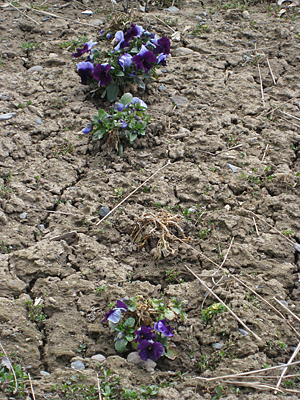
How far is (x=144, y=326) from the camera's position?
2.17 m

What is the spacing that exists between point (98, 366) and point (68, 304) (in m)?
0.44

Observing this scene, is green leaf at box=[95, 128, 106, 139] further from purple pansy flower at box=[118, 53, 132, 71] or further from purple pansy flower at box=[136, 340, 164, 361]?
purple pansy flower at box=[136, 340, 164, 361]

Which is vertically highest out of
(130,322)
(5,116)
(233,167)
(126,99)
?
(126,99)

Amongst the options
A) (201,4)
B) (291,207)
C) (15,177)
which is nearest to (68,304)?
(15,177)

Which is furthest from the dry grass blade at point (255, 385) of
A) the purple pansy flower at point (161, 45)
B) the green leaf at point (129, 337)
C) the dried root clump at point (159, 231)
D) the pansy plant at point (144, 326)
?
the purple pansy flower at point (161, 45)

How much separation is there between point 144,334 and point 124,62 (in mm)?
2448

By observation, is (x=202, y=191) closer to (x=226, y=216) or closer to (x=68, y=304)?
(x=226, y=216)

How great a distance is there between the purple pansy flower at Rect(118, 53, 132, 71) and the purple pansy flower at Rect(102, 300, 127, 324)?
2235 millimetres

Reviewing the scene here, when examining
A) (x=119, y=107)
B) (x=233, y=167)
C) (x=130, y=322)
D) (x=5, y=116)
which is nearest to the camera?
(x=130, y=322)

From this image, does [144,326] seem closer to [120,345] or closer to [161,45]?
[120,345]

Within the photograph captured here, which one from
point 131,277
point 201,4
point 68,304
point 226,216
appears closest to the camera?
point 68,304

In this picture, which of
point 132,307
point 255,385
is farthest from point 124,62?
point 255,385

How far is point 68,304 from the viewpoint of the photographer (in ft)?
7.88

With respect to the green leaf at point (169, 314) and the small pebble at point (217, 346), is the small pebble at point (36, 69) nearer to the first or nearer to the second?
the green leaf at point (169, 314)
